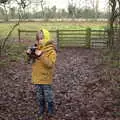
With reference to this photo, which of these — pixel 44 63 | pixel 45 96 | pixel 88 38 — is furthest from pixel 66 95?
pixel 88 38

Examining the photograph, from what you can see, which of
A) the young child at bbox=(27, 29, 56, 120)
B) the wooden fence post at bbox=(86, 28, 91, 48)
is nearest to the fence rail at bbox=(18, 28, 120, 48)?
the wooden fence post at bbox=(86, 28, 91, 48)

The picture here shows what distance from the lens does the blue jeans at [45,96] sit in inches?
267

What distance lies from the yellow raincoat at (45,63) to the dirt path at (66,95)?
76 cm

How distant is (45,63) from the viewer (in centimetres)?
659

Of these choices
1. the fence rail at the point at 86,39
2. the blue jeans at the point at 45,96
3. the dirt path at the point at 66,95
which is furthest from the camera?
the fence rail at the point at 86,39

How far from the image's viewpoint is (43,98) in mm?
6984

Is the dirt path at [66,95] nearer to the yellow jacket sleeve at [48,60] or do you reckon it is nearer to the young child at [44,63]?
the young child at [44,63]

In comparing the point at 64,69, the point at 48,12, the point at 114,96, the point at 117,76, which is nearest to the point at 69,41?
the point at 64,69

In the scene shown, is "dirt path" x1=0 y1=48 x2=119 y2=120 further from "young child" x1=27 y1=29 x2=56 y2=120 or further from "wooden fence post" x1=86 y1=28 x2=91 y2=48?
"wooden fence post" x1=86 y1=28 x2=91 y2=48

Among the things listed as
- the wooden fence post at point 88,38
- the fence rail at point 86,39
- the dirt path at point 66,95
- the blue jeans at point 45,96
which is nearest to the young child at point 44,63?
the blue jeans at point 45,96

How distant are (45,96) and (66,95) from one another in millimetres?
1944

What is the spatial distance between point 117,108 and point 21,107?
6.39 ft

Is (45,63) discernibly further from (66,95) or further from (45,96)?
(66,95)

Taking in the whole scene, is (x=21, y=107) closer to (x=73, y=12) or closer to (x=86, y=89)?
(x=86, y=89)
